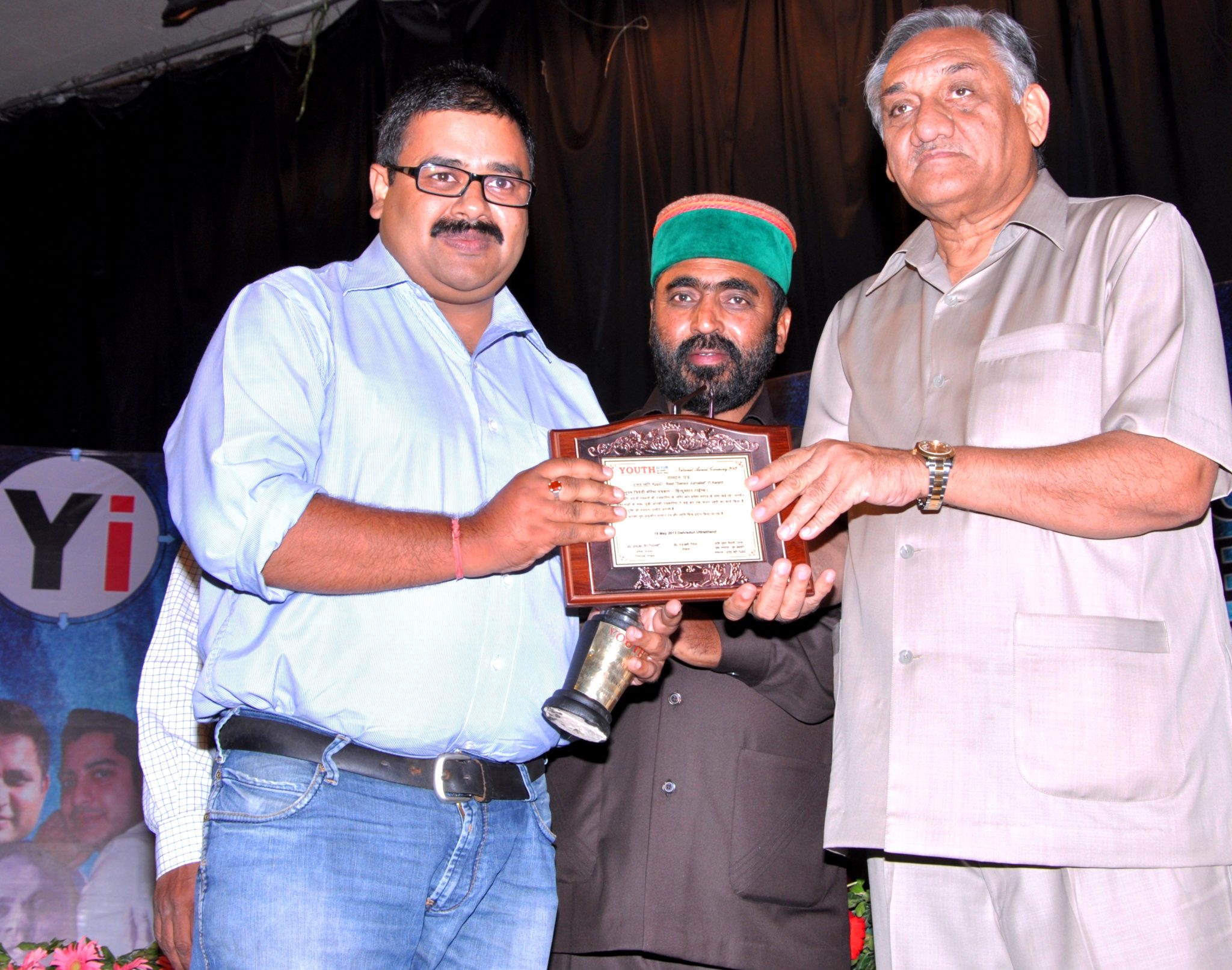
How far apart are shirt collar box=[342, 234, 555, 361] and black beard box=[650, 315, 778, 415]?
659mm

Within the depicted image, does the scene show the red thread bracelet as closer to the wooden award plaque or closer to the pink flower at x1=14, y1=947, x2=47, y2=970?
the wooden award plaque

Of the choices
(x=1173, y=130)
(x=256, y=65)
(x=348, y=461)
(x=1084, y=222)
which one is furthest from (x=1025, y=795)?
(x=256, y=65)

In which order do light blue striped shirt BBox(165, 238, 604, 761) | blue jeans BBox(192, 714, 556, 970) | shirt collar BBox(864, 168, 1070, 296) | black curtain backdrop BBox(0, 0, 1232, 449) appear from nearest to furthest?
blue jeans BBox(192, 714, 556, 970)
light blue striped shirt BBox(165, 238, 604, 761)
shirt collar BBox(864, 168, 1070, 296)
black curtain backdrop BBox(0, 0, 1232, 449)

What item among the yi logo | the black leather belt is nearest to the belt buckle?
the black leather belt

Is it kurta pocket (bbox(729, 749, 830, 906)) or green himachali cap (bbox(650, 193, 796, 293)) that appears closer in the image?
kurta pocket (bbox(729, 749, 830, 906))

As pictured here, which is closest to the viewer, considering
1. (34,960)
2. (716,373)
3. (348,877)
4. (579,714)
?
(348,877)

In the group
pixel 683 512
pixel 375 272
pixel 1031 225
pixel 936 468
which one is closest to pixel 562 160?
pixel 375 272

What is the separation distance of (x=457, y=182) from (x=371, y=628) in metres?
0.95

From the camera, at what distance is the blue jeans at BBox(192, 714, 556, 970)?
1.75 metres

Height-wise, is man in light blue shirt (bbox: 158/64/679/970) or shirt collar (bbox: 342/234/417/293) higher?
shirt collar (bbox: 342/234/417/293)

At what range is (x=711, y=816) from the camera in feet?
8.27

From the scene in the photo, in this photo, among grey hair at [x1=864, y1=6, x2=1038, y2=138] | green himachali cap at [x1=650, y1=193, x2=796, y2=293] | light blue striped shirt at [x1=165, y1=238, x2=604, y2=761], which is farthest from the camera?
green himachali cap at [x1=650, y1=193, x2=796, y2=293]

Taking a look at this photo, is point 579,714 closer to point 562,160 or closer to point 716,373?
point 716,373

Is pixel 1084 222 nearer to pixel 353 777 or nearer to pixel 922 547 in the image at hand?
pixel 922 547
